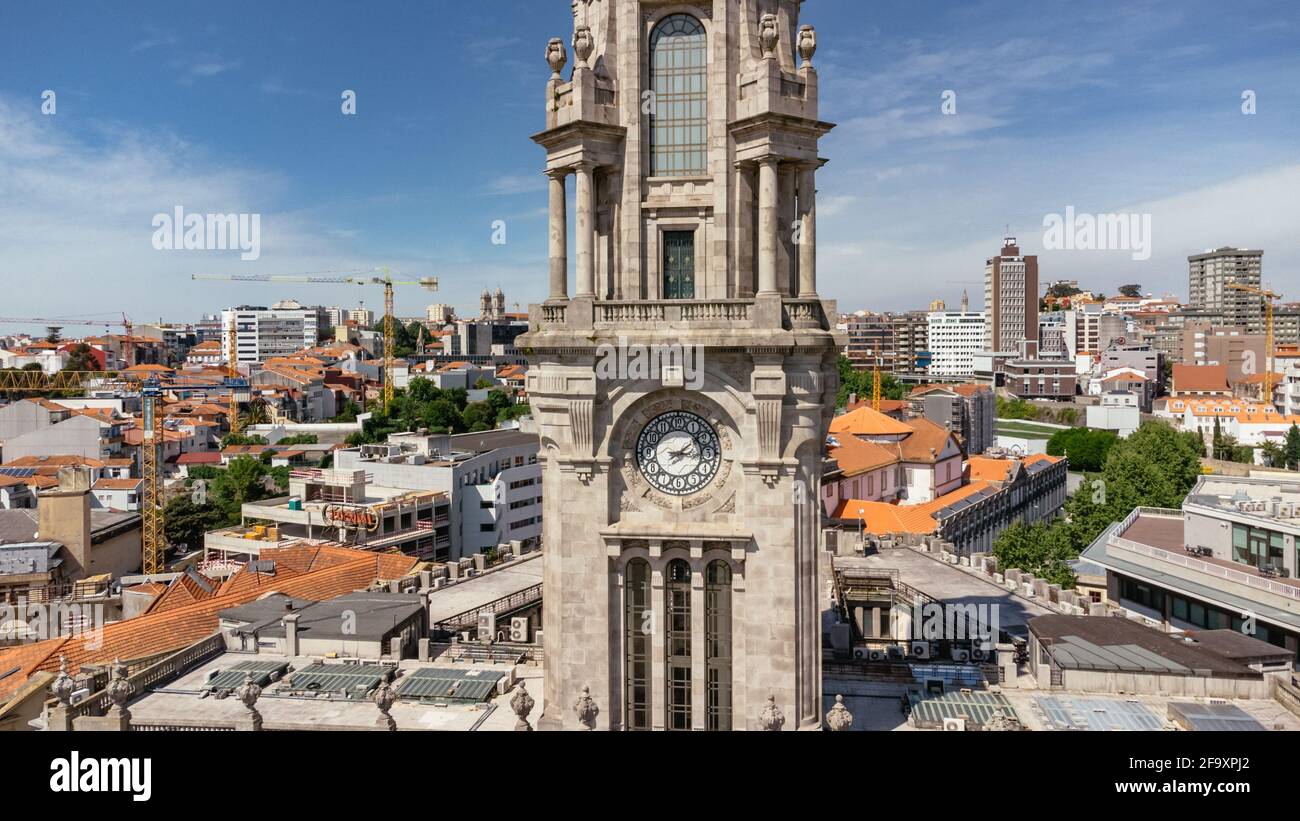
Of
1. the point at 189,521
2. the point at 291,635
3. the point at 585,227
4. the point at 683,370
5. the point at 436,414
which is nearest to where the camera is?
the point at 683,370

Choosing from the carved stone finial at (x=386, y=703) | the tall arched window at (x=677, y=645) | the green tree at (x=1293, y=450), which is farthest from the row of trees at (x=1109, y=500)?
the carved stone finial at (x=386, y=703)

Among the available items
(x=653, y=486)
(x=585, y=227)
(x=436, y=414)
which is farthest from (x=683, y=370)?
(x=436, y=414)

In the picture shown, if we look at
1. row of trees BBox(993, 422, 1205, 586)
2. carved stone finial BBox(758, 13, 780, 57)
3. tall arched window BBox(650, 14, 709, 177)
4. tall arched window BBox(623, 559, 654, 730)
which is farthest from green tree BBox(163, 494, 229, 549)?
carved stone finial BBox(758, 13, 780, 57)

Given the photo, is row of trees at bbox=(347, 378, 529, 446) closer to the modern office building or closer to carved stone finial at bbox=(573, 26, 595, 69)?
the modern office building

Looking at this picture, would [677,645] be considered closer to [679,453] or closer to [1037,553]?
[679,453]
